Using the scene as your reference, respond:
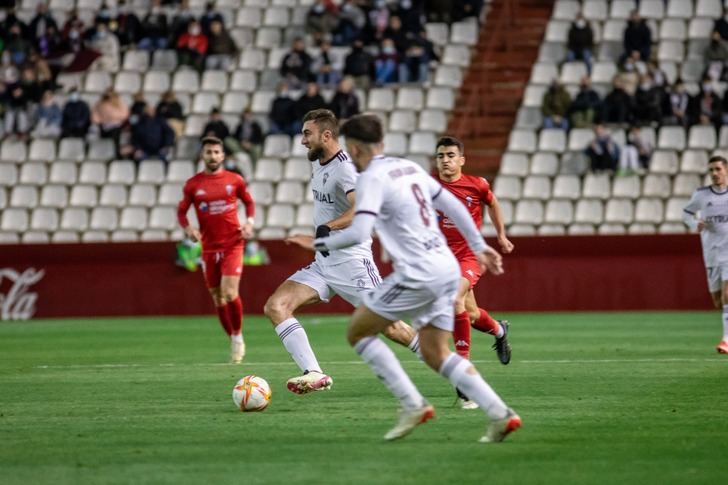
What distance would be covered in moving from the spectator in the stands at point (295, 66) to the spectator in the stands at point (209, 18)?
2.46 meters

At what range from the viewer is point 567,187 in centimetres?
2762

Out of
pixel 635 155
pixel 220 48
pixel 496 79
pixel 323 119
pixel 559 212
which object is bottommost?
pixel 559 212

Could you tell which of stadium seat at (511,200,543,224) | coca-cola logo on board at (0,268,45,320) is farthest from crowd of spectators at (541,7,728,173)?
coca-cola logo on board at (0,268,45,320)

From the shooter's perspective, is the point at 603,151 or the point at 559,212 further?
the point at 559,212

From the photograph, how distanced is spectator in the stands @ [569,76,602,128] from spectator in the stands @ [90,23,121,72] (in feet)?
37.8

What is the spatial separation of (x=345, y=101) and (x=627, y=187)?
20.0ft

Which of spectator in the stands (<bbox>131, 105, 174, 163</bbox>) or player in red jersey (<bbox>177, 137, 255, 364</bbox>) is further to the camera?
spectator in the stands (<bbox>131, 105, 174, 163</bbox>)

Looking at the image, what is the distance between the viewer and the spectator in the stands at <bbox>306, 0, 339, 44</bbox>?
Answer: 31734mm

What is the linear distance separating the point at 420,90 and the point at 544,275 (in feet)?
21.8

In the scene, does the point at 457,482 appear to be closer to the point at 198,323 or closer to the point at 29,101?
the point at 198,323

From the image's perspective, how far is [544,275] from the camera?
25422 mm

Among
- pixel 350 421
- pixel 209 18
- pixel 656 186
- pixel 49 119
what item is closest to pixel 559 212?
pixel 656 186

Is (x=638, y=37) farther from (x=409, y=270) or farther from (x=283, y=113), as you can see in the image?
(x=409, y=270)

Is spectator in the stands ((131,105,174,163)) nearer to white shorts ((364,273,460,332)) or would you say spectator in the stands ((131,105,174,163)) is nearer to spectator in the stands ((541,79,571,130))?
spectator in the stands ((541,79,571,130))
